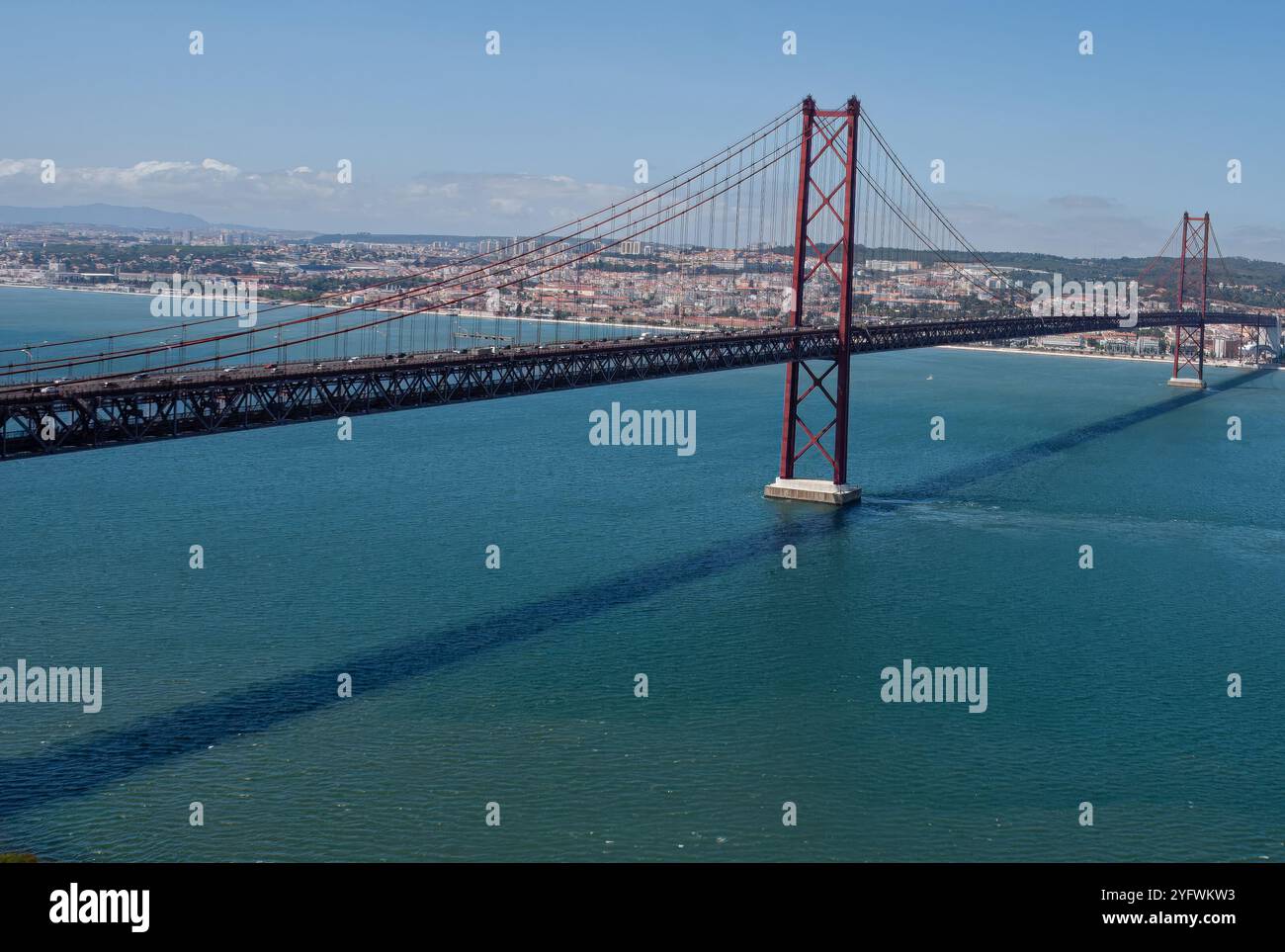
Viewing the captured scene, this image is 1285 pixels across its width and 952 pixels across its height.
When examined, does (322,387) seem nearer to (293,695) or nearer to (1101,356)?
(293,695)

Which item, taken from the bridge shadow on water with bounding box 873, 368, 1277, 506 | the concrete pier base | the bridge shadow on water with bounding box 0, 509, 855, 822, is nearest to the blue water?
the bridge shadow on water with bounding box 0, 509, 855, 822

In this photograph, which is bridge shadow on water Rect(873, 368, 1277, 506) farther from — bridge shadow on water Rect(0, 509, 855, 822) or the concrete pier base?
bridge shadow on water Rect(0, 509, 855, 822)

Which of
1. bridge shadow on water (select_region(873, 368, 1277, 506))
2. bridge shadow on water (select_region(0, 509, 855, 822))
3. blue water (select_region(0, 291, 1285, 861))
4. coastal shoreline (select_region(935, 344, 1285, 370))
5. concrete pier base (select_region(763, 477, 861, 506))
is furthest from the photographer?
coastal shoreline (select_region(935, 344, 1285, 370))

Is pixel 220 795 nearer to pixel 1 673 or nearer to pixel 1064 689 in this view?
pixel 1 673

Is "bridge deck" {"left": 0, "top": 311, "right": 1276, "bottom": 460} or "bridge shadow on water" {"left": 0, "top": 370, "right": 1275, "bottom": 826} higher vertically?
"bridge deck" {"left": 0, "top": 311, "right": 1276, "bottom": 460}

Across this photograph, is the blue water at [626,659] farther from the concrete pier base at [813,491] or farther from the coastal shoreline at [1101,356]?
the coastal shoreline at [1101,356]

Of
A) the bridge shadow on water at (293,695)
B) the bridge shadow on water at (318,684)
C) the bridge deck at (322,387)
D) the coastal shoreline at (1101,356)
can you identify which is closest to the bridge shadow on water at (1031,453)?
the bridge deck at (322,387)

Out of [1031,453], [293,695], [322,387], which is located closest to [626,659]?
[293,695]

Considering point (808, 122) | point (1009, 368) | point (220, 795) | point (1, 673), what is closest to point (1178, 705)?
point (220, 795)
